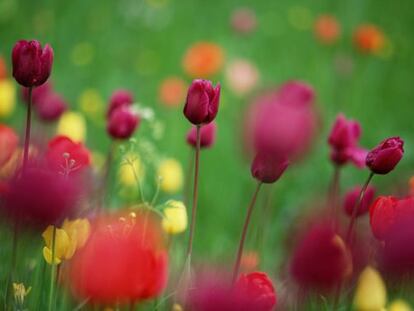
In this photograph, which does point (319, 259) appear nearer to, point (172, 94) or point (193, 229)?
point (193, 229)

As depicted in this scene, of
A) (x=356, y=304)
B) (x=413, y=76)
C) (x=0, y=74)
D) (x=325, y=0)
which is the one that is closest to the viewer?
(x=356, y=304)

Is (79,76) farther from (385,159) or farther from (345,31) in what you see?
(385,159)

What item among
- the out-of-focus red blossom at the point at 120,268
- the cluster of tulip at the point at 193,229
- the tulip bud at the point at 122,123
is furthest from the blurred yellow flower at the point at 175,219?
the out-of-focus red blossom at the point at 120,268

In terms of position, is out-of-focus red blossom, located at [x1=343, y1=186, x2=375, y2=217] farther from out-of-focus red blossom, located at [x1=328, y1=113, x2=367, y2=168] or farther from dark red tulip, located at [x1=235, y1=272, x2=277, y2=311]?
dark red tulip, located at [x1=235, y1=272, x2=277, y2=311]

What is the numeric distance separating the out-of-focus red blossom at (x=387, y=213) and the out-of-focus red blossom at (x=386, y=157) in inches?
1.9

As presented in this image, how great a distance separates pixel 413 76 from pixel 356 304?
224 cm

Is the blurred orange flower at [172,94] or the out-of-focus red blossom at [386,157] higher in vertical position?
the blurred orange flower at [172,94]

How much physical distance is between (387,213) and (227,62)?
7.12 feet

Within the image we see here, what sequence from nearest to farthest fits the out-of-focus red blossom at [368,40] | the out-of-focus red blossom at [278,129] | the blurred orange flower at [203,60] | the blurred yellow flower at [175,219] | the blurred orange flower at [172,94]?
the out-of-focus red blossom at [278,129]
the blurred yellow flower at [175,219]
the blurred orange flower at [172,94]
the blurred orange flower at [203,60]
the out-of-focus red blossom at [368,40]

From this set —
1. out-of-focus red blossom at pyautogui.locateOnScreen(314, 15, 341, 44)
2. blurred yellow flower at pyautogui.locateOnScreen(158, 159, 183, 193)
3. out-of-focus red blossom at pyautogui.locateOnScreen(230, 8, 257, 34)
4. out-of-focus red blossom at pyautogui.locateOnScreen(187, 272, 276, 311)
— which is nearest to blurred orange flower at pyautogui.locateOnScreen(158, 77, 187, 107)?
out-of-focus red blossom at pyautogui.locateOnScreen(230, 8, 257, 34)

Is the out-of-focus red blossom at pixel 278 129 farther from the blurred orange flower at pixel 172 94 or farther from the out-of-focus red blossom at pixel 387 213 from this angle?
the blurred orange flower at pixel 172 94

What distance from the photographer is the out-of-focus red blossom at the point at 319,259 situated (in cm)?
70

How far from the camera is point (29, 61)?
2.88 ft

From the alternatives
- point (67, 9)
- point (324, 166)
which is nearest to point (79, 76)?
point (67, 9)
